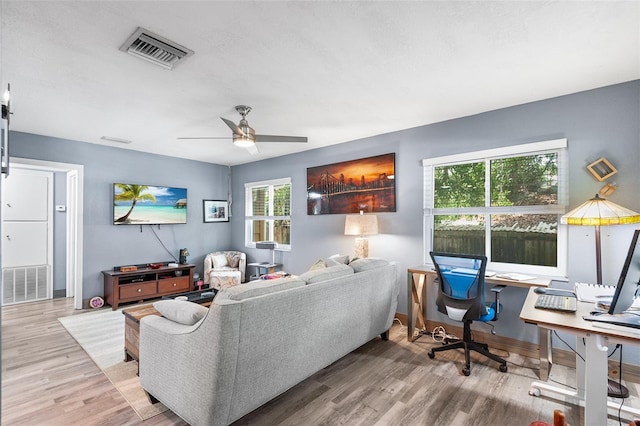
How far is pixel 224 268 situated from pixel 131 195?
6.33 feet

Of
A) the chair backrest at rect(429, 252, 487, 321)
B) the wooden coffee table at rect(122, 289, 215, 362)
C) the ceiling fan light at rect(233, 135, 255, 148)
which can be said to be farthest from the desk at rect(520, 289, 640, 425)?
the wooden coffee table at rect(122, 289, 215, 362)

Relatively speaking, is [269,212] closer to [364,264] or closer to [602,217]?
[364,264]

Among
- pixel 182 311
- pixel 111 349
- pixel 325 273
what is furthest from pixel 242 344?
pixel 111 349

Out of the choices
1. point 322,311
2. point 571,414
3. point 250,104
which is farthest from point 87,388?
point 571,414

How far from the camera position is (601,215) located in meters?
2.53

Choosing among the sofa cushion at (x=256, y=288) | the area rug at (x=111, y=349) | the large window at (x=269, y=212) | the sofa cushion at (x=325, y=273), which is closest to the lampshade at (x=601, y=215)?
the sofa cushion at (x=325, y=273)

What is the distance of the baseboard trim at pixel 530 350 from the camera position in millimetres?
2737

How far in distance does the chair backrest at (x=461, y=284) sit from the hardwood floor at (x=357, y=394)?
513mm

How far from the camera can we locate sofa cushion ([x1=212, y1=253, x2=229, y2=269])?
19.5 ft

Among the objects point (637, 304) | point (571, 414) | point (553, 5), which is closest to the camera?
point (553, 5)

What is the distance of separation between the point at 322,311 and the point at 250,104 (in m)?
2.11

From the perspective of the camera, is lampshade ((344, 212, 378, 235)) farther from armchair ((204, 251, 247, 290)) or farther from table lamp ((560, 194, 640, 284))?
armchair ((204, 251, 247, 290))

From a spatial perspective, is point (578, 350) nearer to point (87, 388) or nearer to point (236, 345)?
point (236, 345)

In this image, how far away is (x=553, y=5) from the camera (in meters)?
1.90
